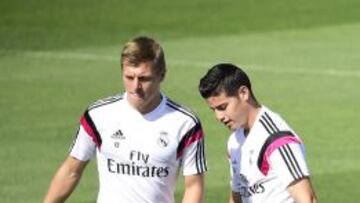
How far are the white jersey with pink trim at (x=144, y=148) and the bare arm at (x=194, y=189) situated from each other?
0.16 ft

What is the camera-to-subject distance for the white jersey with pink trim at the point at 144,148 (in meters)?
9.55

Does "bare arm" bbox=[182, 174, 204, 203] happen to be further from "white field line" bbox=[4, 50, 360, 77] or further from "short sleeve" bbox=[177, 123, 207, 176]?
"white field line" bbox=[4, 50, 360, 77]

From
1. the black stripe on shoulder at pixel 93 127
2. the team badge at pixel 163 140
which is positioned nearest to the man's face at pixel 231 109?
the team badge at pixel 163 140

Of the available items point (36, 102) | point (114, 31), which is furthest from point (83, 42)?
point (36, 102)

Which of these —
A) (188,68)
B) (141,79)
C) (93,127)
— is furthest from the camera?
(188,68)

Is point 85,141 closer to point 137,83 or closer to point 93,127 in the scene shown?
point 93,127

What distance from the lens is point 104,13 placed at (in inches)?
1075

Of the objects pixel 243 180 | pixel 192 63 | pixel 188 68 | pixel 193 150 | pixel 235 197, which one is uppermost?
pixel 192 63

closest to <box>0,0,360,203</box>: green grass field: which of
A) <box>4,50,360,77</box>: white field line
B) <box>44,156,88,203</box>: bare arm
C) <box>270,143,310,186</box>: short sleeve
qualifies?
<box>4,50,360,77</box>: white field line

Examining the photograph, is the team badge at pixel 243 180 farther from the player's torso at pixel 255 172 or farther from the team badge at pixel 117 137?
the team badge at pixel 117 137

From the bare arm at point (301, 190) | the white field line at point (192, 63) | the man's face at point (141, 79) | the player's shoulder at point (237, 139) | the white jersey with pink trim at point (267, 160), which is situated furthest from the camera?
the white field line at point (192, 63)

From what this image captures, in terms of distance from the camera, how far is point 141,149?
9.61 meters

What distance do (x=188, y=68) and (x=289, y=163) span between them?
43.3 feet

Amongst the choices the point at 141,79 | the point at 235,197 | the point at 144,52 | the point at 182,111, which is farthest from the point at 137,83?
the point at 235,197
